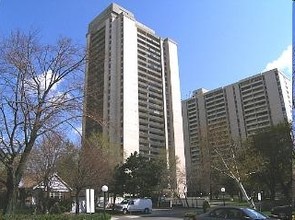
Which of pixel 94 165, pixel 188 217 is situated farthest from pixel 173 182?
pixel 188 217

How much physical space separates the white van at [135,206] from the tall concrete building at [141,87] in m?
39.9

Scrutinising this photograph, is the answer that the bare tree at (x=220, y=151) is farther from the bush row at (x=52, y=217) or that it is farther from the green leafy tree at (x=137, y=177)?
→ the green leafy tree at (x=137, y=177)

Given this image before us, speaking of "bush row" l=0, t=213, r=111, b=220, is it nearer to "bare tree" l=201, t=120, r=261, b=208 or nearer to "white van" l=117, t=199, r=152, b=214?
"bare tree" l=201, t=120, r=261, b=208

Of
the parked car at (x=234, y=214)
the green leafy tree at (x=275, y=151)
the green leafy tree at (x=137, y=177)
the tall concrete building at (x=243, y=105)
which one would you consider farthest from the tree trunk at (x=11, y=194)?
the tall concrete building at (x=243, y=105)

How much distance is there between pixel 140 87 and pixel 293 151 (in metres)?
80.5

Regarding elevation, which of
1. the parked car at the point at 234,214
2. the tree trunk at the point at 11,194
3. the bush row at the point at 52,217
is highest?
the tree trunk at the point at 11,194

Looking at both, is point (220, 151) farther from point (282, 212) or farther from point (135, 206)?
point (135, 206)

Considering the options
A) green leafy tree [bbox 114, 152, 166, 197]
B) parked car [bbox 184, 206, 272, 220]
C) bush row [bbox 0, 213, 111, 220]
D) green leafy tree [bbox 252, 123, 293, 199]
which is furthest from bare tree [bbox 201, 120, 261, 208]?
green leafy tree [bbox 114, 152, 166, 197]

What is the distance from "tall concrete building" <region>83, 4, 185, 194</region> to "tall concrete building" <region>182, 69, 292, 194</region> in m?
12.3

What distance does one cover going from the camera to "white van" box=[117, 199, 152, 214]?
44.1 meters

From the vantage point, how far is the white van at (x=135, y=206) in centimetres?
4412

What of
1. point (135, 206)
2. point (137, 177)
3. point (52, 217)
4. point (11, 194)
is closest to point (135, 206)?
point (135, 206)

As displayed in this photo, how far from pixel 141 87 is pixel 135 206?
221 ft

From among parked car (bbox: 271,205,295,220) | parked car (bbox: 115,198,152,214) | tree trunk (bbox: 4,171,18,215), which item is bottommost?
parked car (bbox: 271,205,295,220)
